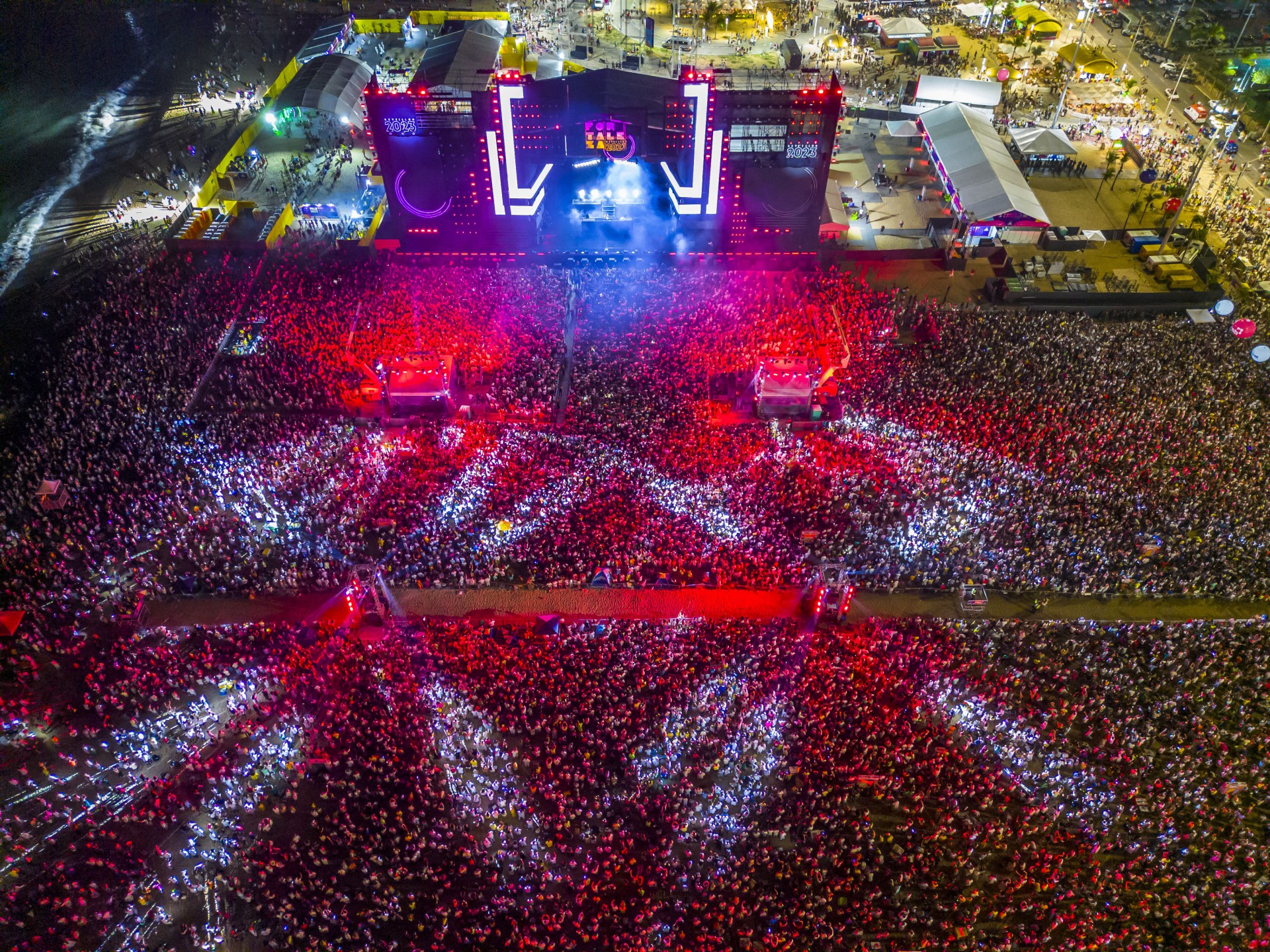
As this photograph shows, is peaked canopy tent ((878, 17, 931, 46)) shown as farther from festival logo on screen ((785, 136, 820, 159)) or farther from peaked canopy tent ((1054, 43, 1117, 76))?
festival logo on screen ((785, 136, 820, 159))

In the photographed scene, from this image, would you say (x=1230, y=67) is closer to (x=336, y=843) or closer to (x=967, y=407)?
(x=967, y=407)

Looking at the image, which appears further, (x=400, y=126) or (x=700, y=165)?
(x=700, y=165)

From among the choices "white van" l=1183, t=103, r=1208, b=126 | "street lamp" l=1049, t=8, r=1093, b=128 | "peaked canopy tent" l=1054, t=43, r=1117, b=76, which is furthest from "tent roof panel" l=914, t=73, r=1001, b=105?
"white van" l=1183, t=103, r=1208, b=126

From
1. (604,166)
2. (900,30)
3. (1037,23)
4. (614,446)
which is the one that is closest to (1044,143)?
(900,30)

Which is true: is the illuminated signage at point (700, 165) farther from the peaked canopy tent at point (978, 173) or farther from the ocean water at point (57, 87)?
the ocean water at point (57, 87)

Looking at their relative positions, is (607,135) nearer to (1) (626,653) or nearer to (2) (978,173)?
(2) (978,173)

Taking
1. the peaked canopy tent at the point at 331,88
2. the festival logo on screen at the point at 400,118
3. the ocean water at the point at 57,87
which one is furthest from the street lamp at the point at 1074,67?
the ocean water at the point at 57,87

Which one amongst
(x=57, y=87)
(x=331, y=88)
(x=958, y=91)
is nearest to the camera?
(x=331, y=88)
